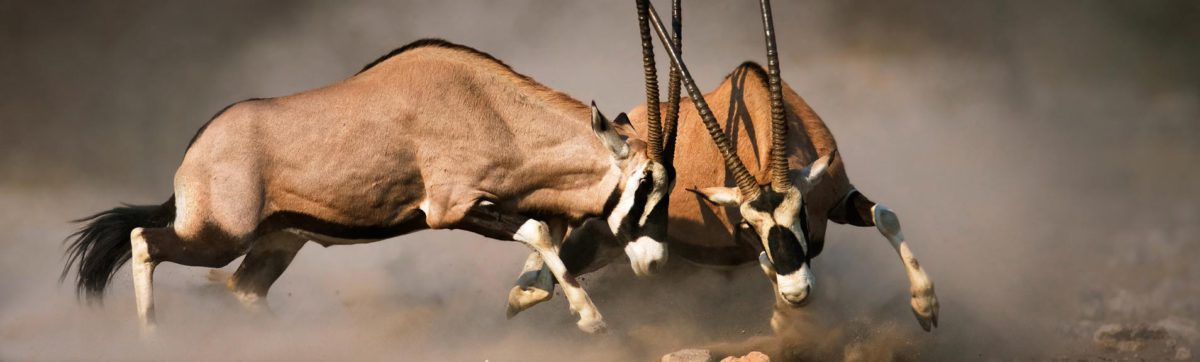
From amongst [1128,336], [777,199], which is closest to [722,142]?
[777,199]

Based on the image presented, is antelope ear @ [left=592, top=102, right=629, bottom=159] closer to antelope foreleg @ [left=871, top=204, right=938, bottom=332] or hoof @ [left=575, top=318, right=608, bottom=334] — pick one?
hoof @ [left=575, top=318, right=608, bottom=334]

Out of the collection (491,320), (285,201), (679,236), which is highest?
(285,201)

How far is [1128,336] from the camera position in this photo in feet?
29.8

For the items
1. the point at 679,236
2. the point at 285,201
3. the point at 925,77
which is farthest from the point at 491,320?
the point at 925,77

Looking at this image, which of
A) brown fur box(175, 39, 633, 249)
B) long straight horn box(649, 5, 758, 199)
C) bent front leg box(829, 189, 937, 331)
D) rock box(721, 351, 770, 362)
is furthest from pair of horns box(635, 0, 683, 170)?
rock box(721, 351, 770, 362)

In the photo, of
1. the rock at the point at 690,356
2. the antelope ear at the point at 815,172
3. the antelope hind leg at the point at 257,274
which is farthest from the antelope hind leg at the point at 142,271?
the antelope ear at the point at 815,172

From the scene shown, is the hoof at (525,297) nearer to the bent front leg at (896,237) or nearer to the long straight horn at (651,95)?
the long straight horn at (651,95)

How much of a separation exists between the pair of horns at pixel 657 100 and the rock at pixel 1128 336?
2.94 m

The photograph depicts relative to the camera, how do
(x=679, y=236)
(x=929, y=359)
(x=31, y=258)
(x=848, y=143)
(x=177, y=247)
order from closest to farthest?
(x=177, y=247), (x=929, y=359), (x=679, y=236), (x=31, y=258), (x=848, y=143)

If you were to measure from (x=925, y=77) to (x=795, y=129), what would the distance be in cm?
568

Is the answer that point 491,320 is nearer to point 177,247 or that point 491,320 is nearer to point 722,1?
point 177,247

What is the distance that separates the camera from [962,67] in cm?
1454

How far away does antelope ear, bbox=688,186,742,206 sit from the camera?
8664 millimetres

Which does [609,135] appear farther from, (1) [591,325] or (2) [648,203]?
(1) [591,325]
